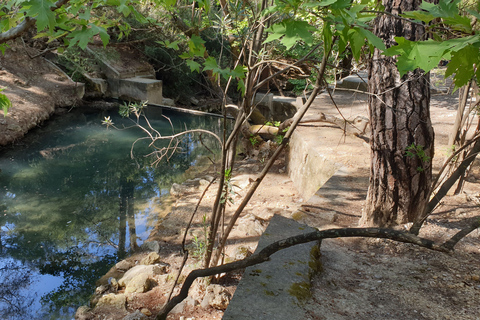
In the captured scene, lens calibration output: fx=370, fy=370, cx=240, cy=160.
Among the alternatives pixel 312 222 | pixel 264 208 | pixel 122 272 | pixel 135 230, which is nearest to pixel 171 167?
pixel 135 230

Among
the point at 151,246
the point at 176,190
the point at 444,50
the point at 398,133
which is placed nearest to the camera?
the point at 444,50

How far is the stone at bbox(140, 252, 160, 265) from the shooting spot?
4.64 meters

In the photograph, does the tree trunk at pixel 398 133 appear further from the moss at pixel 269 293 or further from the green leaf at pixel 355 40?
the green leaf at pixel 355 40

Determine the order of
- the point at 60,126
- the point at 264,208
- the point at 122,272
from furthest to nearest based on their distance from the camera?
the point at 60,126
the point at 264,208
the point at 122,272

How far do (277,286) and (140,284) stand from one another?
224 centimetres

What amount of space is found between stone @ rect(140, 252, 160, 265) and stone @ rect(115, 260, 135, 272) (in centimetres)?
21

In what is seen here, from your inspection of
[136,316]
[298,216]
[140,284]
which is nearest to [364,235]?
[298,216]

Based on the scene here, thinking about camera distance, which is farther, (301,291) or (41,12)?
(301,291)

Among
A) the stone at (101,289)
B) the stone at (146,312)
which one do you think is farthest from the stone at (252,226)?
the stone at (101,289)

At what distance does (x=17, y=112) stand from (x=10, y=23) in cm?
897

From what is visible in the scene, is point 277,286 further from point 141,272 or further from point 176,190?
point 176,190

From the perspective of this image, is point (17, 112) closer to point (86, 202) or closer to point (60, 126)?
point (60, 126)

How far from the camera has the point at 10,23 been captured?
244cm

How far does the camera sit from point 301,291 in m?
2.26
